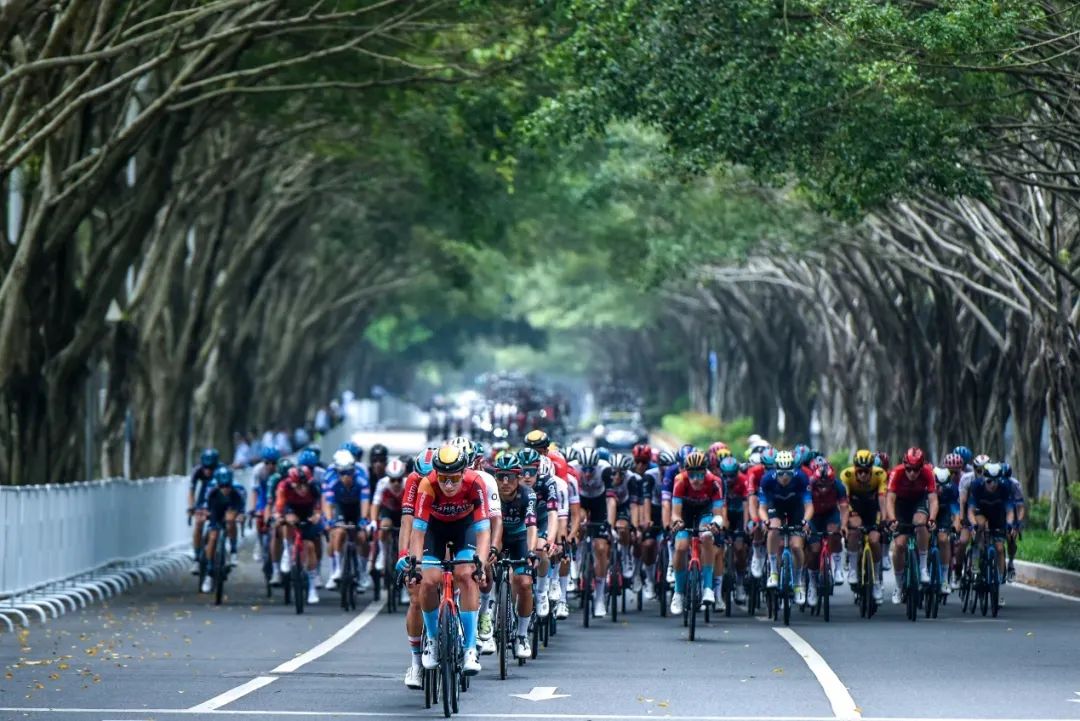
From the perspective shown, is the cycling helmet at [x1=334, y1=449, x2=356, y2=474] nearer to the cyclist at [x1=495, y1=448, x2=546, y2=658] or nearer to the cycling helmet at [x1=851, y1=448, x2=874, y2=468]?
the cycling helmet at [x1=851, y1=448, x2=874, y2=468]

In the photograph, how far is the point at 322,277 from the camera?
2438 inches

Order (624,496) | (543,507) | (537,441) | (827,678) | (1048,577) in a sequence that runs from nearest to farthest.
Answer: (827,678) → (543,507) → (537,441) → (624,496) → (1048,577)

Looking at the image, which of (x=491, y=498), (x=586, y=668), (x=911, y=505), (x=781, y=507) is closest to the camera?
(x=491, y=498)

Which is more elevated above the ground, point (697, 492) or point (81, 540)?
point (697, 492)

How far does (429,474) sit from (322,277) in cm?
4764

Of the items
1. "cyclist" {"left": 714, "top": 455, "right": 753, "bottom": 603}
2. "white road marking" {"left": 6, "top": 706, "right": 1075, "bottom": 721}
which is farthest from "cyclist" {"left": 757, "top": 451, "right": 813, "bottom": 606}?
"white road marking" {"left": 6, "top": 706, "right": 1075, "bottom": 721}

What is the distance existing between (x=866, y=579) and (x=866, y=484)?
41.1 inches

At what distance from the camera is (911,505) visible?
23234 millimetres

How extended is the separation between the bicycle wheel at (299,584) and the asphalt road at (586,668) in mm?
126

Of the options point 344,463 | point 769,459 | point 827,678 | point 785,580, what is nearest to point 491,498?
point 827,678

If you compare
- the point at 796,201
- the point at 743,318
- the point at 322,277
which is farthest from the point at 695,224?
the point at 743,318

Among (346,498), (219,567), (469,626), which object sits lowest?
(469,626)

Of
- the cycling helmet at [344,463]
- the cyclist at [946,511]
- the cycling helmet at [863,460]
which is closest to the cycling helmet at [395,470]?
the cycling helmet at [344,463]

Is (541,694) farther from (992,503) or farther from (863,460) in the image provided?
(992,503)
